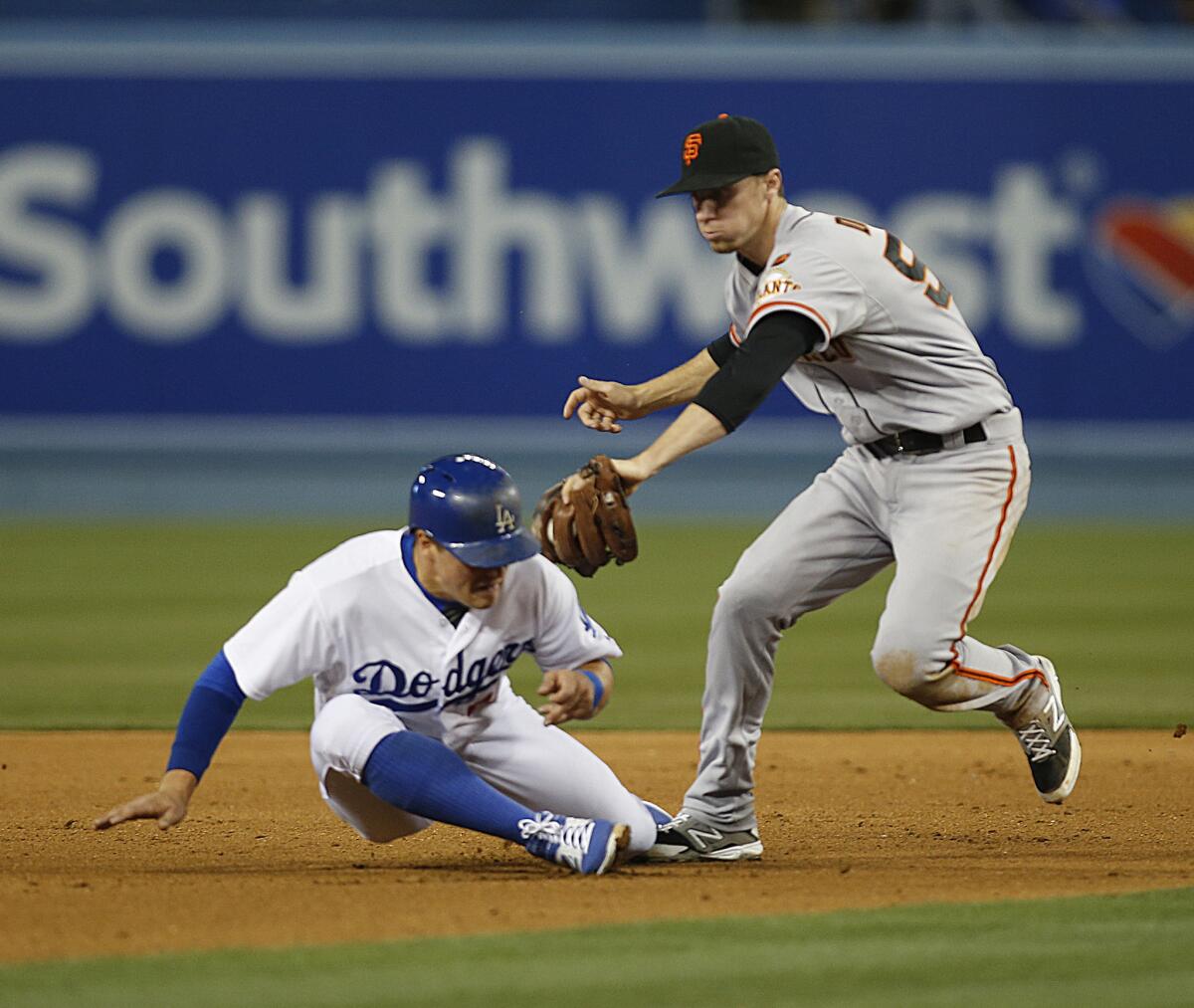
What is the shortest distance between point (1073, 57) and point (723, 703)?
1157 centimetres

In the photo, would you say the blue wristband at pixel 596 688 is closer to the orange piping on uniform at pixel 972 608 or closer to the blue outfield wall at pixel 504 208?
the orange piping on uniform at pixel 972 608

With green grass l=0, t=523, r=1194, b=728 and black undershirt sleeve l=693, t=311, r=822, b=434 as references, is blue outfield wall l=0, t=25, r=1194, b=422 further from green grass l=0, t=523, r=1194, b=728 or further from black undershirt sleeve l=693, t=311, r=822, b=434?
black undershirt sleeve l=693, t=311, r=822, b=434

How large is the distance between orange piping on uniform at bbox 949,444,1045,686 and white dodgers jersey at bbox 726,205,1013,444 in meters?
0.21

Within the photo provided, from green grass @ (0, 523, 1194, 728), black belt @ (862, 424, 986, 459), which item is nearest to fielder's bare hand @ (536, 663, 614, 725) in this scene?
black belt @ (862, 424, 986, 459)

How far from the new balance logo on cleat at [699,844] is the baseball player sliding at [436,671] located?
298mm

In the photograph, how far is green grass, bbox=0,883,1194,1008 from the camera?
385cm

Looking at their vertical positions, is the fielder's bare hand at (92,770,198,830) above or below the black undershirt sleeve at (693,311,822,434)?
below

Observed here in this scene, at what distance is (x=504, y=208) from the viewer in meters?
15.5

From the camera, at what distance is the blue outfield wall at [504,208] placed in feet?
50.4

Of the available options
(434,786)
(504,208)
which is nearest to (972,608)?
(434,786)

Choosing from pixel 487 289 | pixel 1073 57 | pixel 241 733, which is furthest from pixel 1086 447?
pixel 241 733

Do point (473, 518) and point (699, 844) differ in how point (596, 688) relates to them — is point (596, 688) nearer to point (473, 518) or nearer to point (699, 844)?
point (473, 518)

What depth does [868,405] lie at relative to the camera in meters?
5.38

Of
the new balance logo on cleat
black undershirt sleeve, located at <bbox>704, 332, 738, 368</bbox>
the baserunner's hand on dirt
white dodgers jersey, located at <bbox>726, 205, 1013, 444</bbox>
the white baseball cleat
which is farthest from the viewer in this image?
black undershirt sleeve, located at <bbox>704, 332, 738, 368</bbox>
